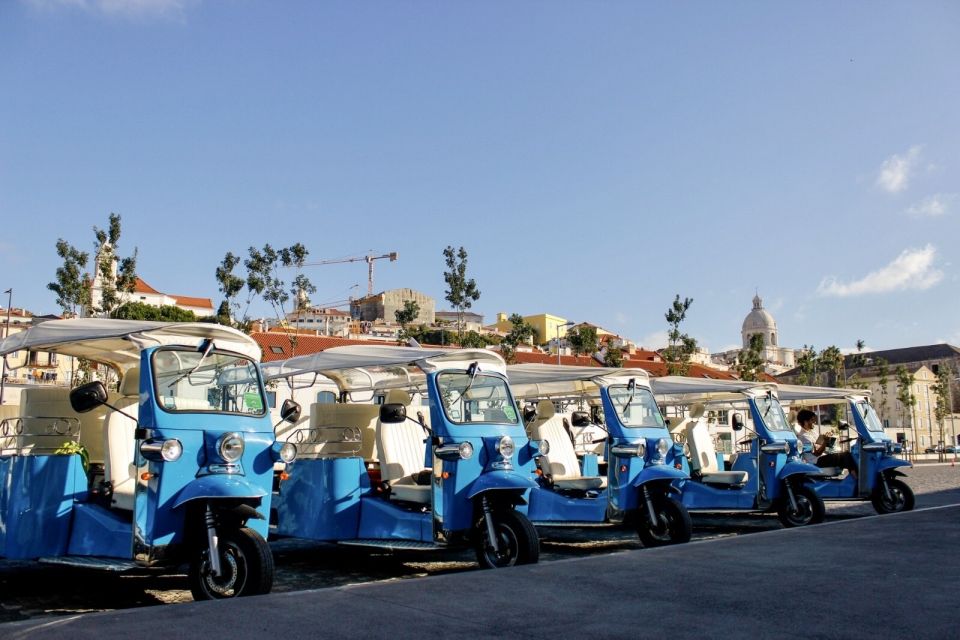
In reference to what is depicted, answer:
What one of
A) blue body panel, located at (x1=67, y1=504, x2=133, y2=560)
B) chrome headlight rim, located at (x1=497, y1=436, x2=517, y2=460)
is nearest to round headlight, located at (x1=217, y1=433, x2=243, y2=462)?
blue body panel, located at (x1=67, y1=504, x2=133, y2=560)

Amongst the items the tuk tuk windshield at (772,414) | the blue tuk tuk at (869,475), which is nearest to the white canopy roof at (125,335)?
the tuk tuk windshield at (772,414)

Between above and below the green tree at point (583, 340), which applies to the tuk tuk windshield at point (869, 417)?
below

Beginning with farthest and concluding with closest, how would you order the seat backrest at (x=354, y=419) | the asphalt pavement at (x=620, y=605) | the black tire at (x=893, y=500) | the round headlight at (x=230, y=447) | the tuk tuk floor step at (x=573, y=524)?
1. the black tire at (x=893, y=500)
2. the tuk tuk floor step at (x=573, y=524)
3. the seat backrest at (x=354, y=419)
4. the round headlight at (x=230, y=447)
5. the asphalt pavement at (x=620, y=605)

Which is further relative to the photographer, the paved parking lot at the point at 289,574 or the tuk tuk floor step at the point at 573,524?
the tuk tuk floor step at the point at 573,524

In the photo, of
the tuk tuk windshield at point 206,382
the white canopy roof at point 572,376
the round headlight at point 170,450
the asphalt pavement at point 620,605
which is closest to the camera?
the asphalt pavement at point 620,605

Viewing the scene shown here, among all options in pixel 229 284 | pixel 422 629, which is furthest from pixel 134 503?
pixel 229 284

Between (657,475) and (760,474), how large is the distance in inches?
147

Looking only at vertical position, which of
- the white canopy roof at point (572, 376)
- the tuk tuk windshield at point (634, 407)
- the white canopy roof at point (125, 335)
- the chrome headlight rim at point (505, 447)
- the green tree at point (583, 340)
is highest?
the green tree at point (583, 340)

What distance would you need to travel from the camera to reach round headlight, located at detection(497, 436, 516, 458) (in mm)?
8602

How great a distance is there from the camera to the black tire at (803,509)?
12.4 metres

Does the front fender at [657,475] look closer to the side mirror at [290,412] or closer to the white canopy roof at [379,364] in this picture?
the white canopy roof at [379,364]

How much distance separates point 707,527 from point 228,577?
9042 mm

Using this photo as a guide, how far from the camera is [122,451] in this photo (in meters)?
7.91

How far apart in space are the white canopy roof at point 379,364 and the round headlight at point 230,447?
8.38 ft
